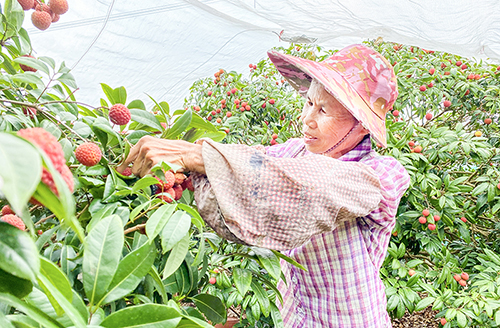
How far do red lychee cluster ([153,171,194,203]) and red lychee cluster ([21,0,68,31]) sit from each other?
0.44 m

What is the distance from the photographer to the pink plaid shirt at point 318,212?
58cm

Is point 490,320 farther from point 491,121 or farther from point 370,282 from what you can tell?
point 491,121

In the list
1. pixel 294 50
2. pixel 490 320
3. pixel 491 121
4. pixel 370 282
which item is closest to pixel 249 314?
pixel 370 282

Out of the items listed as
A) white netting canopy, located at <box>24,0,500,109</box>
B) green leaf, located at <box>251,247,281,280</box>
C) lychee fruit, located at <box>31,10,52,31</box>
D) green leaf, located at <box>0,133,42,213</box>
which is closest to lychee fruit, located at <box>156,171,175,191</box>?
green leaf, located at <box>251,247,281,280</box>

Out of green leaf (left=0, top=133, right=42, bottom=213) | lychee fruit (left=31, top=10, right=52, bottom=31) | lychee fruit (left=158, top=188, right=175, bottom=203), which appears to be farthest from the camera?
lychee fruit (left=31, top=10, right=52, bottom=31)

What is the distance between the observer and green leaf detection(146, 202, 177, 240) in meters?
0.43

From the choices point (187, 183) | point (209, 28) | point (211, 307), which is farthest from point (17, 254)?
point (209, 28)

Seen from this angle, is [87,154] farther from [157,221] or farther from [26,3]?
[26,3]

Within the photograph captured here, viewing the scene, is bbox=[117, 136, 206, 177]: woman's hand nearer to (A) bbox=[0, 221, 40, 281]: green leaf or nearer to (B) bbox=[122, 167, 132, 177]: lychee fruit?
(B) bbox=[122, 167, 132, 177]: lychee fruit

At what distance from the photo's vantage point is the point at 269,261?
0.67m

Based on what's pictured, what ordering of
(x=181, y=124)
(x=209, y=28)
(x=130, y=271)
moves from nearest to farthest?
(x=130, y=271) → (x=181, y=124) → (x=209, y=28)

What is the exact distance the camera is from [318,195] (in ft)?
1.96

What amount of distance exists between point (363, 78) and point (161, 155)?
0.56 meters

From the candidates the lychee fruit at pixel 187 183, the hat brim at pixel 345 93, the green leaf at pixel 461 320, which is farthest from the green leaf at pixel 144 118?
the green leaf at pixel 461 320
